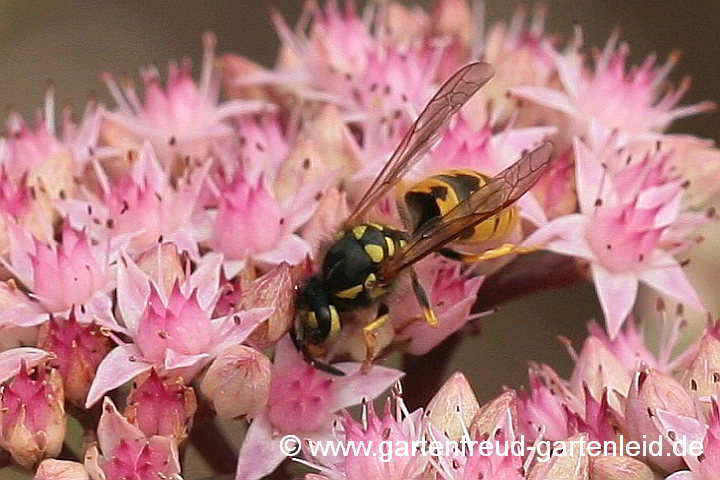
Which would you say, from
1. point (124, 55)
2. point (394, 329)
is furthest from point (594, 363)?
point (124, 55)

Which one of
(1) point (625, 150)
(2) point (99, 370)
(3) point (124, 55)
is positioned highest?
(1) point (625, 150)

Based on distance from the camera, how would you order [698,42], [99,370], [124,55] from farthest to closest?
1. [124,55]
2. [698,42]
3. [99,370]

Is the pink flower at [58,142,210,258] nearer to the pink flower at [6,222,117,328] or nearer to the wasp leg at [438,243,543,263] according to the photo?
the pink flower at [6,222,117,328]

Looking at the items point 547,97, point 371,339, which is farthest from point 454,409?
point 547,97

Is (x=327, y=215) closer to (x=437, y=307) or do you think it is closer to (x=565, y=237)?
(x=437, y=307)

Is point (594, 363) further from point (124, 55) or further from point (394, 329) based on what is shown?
point (124, 55)

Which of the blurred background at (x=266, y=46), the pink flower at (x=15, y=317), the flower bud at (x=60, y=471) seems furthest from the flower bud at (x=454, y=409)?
the blurred background at (x=266, y=46)

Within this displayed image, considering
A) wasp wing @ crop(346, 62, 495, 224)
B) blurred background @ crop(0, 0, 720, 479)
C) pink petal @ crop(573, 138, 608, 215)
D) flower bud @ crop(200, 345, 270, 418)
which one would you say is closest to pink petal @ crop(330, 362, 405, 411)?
flower bud @ crop(200, 345, 270, 418)

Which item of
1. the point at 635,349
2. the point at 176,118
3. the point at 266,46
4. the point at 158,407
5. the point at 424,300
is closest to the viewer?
the point at 158,407
